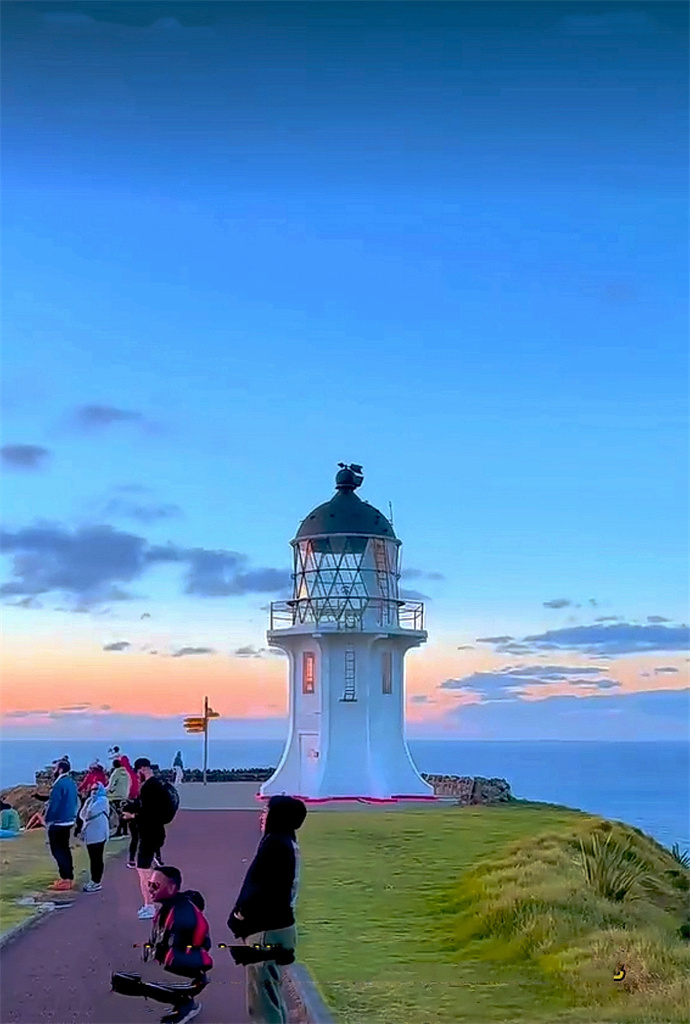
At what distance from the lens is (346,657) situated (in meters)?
27.4

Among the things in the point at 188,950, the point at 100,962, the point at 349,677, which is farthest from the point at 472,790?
the point at 188,950

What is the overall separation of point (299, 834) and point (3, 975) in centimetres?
1016

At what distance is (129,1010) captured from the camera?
813 cm

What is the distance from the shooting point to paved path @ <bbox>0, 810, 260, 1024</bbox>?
807 cm

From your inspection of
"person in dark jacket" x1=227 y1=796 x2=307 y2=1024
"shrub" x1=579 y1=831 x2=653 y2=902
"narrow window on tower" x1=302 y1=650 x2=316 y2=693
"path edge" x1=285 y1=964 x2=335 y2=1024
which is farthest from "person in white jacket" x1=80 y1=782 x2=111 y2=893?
"narrow window on tower" x1=302 y1=650 x2=316 y2=693

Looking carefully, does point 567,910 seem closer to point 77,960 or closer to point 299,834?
point 77,960

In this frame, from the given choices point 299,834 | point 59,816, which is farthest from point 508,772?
point 59,816

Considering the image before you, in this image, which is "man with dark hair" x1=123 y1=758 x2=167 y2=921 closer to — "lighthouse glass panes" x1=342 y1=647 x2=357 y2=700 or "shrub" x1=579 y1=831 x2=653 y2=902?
"shrub" x1=579 y1=831 x2=653 y2=902

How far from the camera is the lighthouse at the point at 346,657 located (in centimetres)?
2697

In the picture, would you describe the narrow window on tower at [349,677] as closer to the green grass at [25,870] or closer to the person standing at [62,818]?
the green grass at [25,870]

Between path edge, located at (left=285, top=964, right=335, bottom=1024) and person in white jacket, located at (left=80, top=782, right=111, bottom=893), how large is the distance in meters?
4.07

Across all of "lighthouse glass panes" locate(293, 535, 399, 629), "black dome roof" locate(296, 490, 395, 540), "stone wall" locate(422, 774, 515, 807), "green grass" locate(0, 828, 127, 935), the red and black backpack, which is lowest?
"green grass" locate(0, 828, 127, 935)

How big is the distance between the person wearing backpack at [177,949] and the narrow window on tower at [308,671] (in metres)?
20.1

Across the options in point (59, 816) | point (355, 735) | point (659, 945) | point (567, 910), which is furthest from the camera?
point (355, 735)
